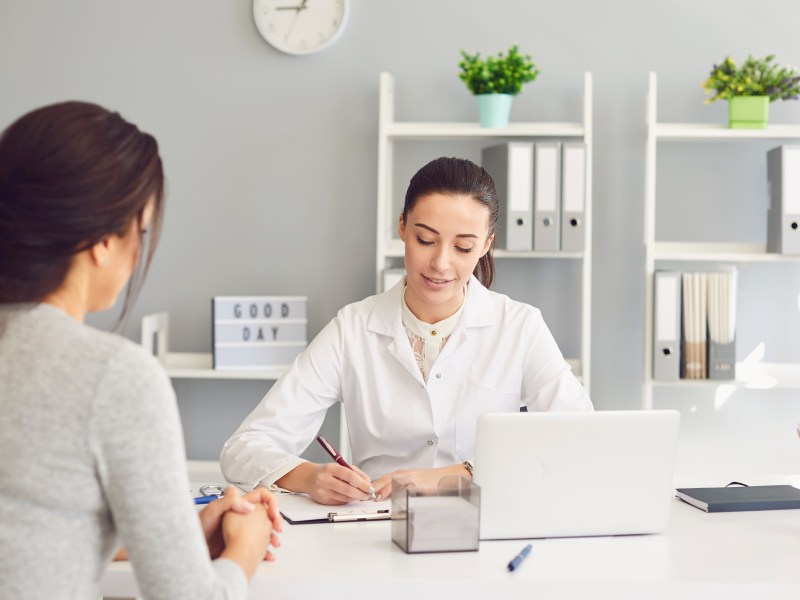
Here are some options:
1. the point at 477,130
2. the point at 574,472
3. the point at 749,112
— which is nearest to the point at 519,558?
the point at 574,472

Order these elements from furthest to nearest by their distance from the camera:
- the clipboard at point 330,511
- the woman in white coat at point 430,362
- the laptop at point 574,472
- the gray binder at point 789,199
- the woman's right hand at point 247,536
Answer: the gray binder at point 789,199
the woman in white coat at point 430,362
the clipboard at point 330,511
the laptop at point 574,472
the woman's right hand at point 247,536

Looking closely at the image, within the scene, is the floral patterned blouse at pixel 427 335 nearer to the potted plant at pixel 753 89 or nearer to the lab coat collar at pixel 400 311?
the lab coat collar at pixel 400 311

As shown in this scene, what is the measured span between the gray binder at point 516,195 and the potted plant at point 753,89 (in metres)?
0.65

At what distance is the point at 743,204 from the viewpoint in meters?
3.21

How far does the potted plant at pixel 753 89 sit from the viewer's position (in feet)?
9.71

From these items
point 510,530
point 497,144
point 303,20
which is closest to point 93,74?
point 303,20

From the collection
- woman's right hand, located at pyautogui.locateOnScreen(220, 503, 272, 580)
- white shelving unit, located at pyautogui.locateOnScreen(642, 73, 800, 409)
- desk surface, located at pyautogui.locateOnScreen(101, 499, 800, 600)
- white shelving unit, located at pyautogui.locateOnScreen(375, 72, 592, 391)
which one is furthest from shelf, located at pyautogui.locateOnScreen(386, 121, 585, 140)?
woman's right hand, located at pyautogui.locateOnScreen(220, 503, 272, 580)

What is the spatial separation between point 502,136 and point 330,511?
5.92 feet

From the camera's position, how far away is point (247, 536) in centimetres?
120

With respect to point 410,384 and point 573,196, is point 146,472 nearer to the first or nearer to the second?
point 410,384

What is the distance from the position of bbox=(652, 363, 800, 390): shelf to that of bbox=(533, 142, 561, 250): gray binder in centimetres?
55

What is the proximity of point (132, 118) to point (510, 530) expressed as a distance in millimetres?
2369

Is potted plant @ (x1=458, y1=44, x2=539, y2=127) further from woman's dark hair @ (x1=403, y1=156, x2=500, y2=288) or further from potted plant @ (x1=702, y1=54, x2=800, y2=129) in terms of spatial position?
woman's dark hair @ (x1=403, y1=156, x2=500, y2=288)

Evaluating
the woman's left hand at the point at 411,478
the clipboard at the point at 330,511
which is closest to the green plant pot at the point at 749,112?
the woman's left hand at the point at 411,478
